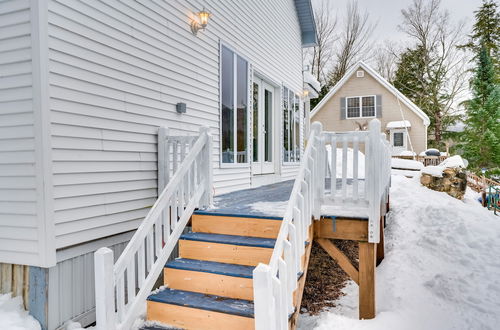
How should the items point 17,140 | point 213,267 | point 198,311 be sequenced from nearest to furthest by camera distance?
point 198,311 < point 17,140 < point 213,267

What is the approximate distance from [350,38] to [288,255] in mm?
23047

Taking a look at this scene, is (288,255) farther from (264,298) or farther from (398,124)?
(398,124)

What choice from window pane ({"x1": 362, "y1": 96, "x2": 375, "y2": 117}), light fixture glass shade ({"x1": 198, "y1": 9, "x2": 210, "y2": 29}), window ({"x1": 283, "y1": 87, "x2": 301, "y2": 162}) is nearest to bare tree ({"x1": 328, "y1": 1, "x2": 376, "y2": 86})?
window pane ({"x1": 362, "y1": 96, "x2": 375, "y2": 117})

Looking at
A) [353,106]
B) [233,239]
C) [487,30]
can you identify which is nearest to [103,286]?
[233,239]

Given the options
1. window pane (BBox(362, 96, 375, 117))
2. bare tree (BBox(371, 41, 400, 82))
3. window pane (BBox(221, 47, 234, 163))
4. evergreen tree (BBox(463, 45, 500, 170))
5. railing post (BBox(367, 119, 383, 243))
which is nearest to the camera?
railing post (BBox(367, 119, 383, 243))

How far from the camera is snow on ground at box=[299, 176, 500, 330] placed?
4.00 m

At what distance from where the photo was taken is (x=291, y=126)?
9.06 metres

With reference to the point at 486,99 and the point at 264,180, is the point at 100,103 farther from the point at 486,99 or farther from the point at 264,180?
the point at 486,99

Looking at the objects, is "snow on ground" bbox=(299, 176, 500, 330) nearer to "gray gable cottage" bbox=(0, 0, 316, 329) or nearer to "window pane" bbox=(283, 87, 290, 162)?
"gray gable cottage" bbox=(0, 0, 316, 329)

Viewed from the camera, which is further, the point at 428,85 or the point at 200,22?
the point at 428,85

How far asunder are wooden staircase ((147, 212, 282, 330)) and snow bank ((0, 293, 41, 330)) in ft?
3.03

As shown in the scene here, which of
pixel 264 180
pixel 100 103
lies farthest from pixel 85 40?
pixel 264 180

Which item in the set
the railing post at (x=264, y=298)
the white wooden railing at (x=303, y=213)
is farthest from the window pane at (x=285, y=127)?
the railing post at (x=264, y=298)

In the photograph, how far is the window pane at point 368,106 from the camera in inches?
704
